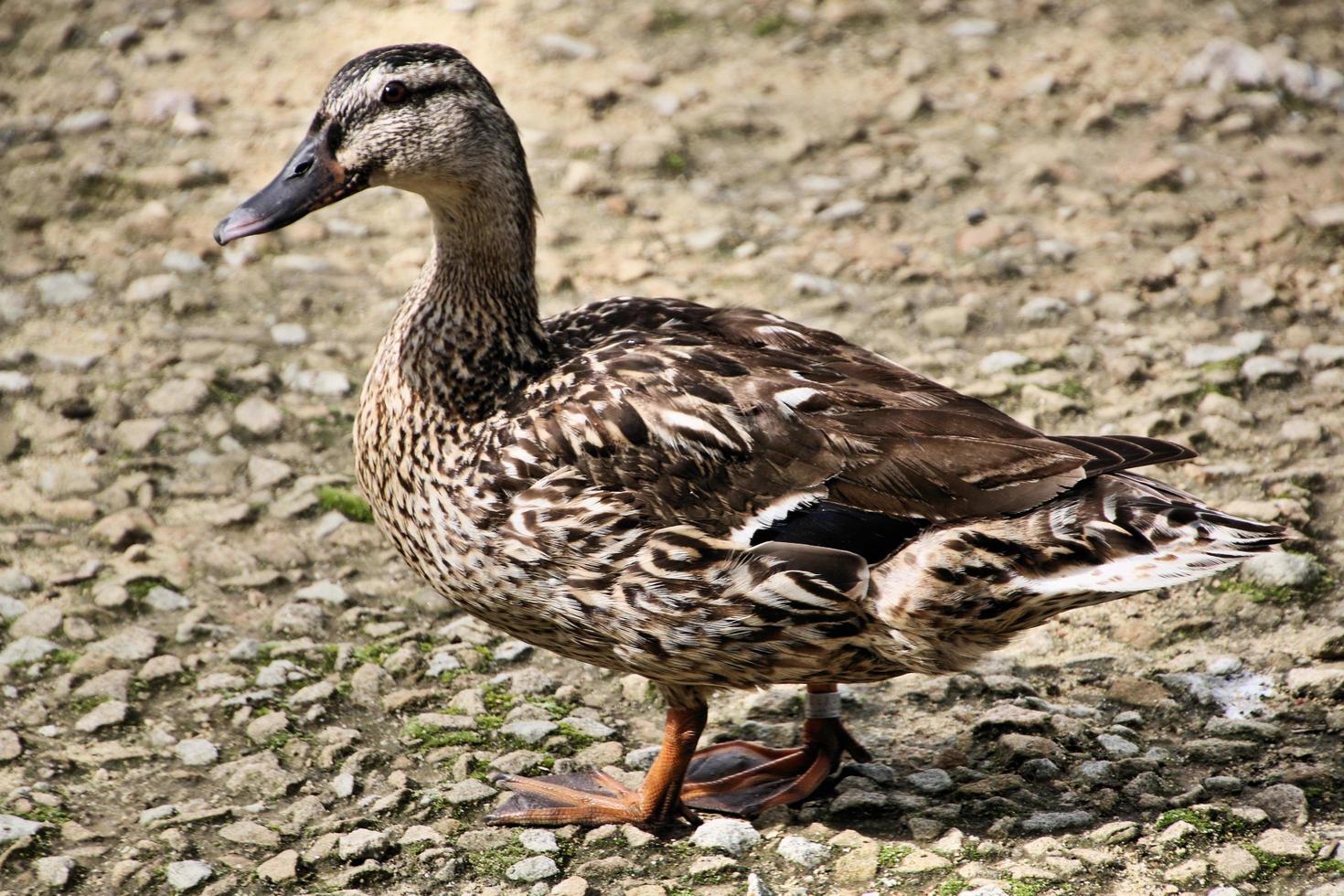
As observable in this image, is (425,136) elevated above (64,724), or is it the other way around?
(425,136)

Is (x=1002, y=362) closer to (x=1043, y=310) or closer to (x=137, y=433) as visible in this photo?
(x=1043, y=310)

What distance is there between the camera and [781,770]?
5.22 metres

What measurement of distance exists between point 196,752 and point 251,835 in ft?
1.76

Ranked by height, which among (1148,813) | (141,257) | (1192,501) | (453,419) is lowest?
(1148,813)

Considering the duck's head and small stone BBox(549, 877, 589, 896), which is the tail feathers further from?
the duck's head

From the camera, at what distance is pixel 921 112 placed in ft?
29.5

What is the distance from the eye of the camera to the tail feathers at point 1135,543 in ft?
14.5

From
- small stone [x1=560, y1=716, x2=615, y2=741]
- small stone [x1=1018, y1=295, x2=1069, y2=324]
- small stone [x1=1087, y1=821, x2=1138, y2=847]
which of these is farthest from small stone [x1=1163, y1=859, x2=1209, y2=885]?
small stone [x1=1018, y1=295, x2=1069, y2=324]

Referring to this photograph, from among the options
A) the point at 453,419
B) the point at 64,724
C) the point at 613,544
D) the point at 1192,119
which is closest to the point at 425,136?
the point at 453,419

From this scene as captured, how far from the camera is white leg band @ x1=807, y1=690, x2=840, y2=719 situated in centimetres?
522

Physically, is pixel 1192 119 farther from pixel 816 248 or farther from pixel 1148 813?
pixel 1148 813

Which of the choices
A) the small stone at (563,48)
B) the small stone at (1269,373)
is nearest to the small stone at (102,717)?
the small stone at (1269,373)

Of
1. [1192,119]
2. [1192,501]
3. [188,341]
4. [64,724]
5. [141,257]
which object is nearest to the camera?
[1192,501]

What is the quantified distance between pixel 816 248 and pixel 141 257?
12.1 feet
